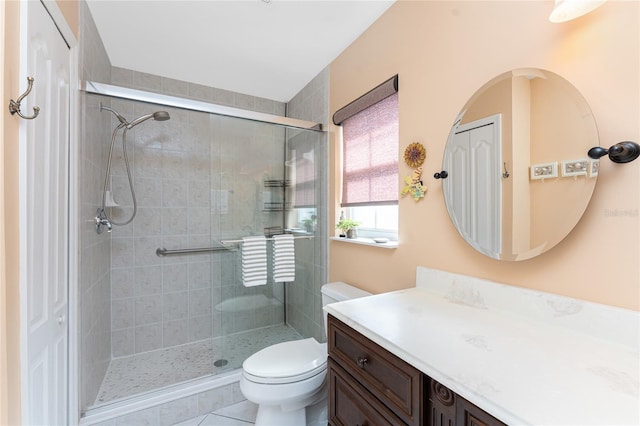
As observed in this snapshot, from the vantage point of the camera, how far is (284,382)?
1.37 meters

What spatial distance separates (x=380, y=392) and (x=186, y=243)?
2215 mm

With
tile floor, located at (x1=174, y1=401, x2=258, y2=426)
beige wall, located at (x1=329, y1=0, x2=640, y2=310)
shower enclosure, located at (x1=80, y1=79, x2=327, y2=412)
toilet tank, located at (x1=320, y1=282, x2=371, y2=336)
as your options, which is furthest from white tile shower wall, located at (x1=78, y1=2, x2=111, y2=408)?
beige wall, located at (x1=329, y1=0, x2=640, y2=310)

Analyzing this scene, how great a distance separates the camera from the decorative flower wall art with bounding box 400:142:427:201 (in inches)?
54.0

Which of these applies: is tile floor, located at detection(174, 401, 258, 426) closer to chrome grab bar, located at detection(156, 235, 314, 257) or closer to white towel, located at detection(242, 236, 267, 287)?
white towel, located at detection(242, 236, 267, 287)

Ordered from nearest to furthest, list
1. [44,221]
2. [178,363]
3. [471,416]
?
[471,416], [44,221], [178,363]

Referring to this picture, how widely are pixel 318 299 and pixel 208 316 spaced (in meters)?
1.15

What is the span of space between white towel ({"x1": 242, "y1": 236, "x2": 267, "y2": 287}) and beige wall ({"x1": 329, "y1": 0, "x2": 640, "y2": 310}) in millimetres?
623

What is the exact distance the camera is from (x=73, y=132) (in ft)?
4.49

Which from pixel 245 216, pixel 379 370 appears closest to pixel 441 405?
pixel 379 370

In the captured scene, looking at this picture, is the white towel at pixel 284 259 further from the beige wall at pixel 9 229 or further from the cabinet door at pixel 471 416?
the cabinet door at pixel 471 416

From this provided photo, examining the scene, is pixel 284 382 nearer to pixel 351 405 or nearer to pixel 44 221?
pixel 351 405

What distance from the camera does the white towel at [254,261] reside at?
6.25 ft

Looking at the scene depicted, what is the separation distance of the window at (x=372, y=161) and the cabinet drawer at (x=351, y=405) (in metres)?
0.92

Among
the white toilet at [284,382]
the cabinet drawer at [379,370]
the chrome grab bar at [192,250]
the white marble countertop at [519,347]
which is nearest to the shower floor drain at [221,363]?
the white toilet at [284,382]
